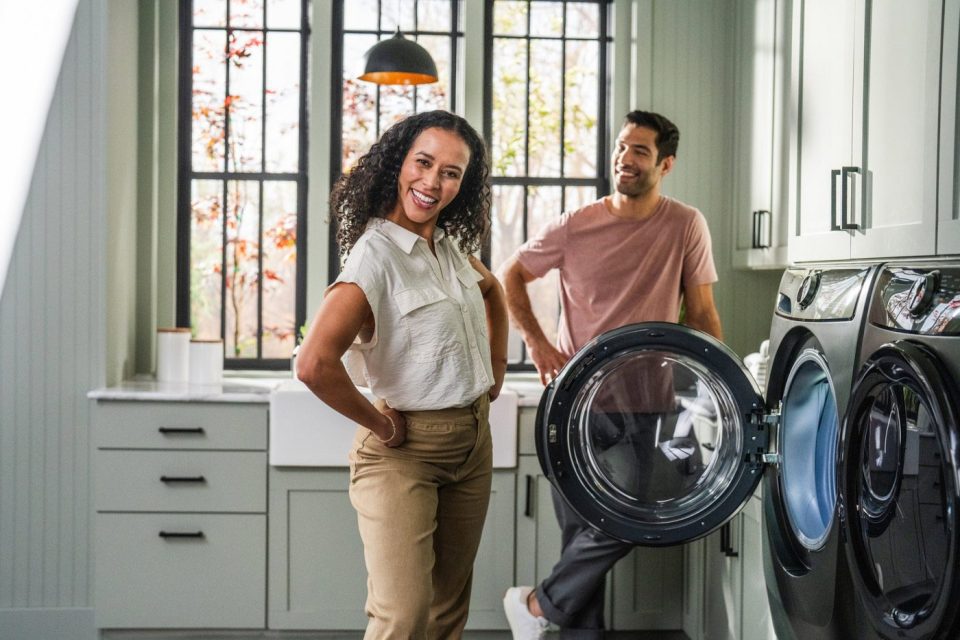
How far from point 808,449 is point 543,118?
2157mm

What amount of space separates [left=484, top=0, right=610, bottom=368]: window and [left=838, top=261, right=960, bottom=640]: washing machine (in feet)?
7.33

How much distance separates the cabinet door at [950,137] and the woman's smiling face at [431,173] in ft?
2.91

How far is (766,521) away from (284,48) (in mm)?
2608

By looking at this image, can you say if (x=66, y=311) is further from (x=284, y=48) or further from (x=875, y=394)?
(x=875, y=394)

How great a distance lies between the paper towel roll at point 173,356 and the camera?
11.6ft

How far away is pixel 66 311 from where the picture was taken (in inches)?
129

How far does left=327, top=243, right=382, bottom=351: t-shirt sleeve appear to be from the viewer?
1.96 m

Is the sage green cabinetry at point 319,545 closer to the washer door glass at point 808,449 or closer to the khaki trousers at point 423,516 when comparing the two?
the khaki trousers at point 423,516

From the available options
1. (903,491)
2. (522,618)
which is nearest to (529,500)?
(522,618)

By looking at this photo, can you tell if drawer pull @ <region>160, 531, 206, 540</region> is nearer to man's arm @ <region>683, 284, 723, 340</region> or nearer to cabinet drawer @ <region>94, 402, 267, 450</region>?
cabinet drawer @ <region>94, 402, 267, 450</region>

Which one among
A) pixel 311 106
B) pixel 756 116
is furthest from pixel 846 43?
pixel 311 106

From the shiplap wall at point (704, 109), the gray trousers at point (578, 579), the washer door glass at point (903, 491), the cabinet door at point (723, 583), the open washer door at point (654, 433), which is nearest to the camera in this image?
the washer door glass at point (903, 491)

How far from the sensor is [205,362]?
3.55 meters

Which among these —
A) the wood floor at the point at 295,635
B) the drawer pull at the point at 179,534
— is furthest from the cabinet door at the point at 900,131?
the drawer pull at the point at 179,534
